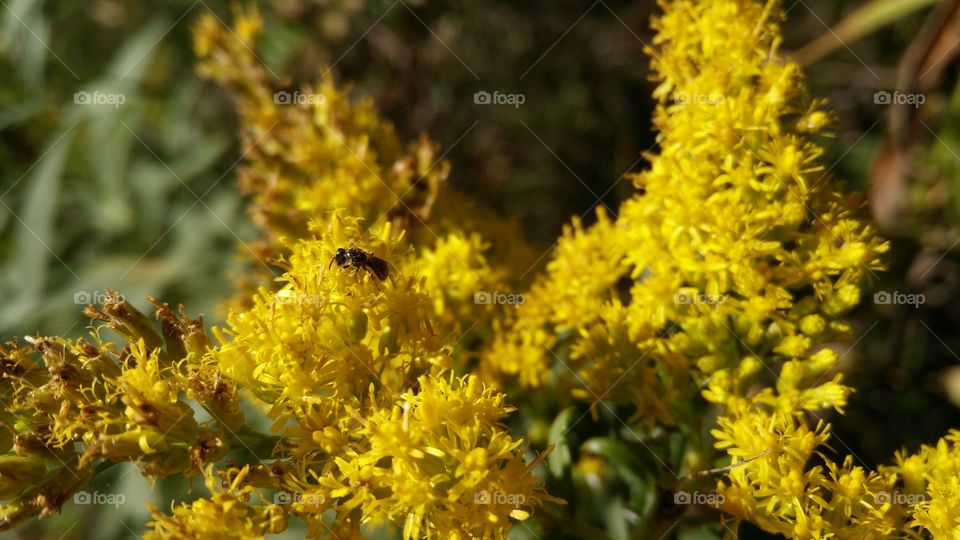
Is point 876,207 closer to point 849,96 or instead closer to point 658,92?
point 849,96

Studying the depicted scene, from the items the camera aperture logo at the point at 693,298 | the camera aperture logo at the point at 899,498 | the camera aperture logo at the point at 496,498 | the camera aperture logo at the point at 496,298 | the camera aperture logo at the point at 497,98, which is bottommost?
the camera aperture logo at the point at 496,498

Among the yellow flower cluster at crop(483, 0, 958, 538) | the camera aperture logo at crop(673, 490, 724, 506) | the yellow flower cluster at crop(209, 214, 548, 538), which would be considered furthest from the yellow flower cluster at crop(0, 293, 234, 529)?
the camera aperture logo at crop(673, 490, 724, 506)

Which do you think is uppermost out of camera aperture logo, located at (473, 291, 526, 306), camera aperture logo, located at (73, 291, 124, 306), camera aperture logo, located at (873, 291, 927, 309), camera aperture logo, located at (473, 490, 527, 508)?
camera aperture logo, located at (873, 291, 927, 309)

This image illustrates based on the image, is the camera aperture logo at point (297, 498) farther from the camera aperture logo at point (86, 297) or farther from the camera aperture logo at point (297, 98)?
the camera aperture logo at point (86, 297)

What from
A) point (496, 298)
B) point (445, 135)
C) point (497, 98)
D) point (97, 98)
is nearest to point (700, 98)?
point (496, 298)

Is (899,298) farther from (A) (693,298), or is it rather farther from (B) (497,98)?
(B) (497,98)

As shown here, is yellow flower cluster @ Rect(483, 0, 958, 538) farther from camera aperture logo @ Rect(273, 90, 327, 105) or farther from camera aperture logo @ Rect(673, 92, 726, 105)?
camera aperture logo @ Rect(273, 90, 327, 105)

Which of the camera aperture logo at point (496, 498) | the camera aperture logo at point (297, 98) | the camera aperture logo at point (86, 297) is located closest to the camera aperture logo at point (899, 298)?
the camera aperture logo at point (496, 498)
